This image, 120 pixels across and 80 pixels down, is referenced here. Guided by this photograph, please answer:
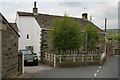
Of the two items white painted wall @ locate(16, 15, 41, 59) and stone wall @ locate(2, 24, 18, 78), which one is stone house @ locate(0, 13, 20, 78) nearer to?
stone wall @ locate(2, 24, 18, 78)

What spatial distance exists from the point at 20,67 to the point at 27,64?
5.73 m

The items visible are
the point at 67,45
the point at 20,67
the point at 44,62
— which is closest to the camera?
the point at 20,67

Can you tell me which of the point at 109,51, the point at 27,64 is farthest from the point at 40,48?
the point at 109,51

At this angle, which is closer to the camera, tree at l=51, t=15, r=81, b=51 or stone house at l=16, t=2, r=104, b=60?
tree at l=51, t=15, r=81, b=51

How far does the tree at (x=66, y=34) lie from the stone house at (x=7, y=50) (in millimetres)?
6805

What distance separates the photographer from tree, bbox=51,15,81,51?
46.5 ft

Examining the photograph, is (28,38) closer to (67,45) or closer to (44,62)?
(44,62)

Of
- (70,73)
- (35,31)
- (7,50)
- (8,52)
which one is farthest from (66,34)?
(7,50)

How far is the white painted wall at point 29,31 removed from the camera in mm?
19734

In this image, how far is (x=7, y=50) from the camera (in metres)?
6.77

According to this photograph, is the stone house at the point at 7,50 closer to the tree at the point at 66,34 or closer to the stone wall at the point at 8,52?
the stone wall at the point at 8,52

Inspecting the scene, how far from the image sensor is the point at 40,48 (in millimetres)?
18938

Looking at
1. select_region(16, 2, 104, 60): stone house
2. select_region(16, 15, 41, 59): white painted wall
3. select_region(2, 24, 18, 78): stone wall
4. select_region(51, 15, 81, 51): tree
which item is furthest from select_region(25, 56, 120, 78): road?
select_region(16, 15, 41, 59): white painted wall

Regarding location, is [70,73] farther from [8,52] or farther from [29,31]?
[29,31]
